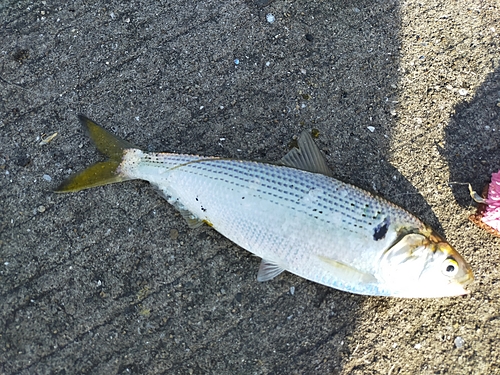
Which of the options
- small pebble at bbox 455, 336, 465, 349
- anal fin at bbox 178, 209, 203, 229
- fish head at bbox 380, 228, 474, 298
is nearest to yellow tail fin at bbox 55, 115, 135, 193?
anal fin at bbox 178, 209, 203, 229

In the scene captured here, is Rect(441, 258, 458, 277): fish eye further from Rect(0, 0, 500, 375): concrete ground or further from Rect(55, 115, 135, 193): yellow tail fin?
Rect(55, 115, 135, 193): yellow tail fin

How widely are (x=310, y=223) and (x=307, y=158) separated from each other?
414 mm

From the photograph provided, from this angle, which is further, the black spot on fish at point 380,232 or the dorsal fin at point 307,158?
the dorsal fin at point 307,158

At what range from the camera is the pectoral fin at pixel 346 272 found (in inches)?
96.5

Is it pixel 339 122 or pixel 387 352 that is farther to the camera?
pixel 339 122

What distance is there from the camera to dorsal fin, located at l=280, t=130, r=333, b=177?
101 inches

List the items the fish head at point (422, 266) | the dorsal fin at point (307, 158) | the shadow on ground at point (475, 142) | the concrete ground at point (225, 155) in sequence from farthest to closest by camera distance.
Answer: the shadow on ground at point (475, 142), the concrete ground at point (225, 155), the dorsal fin at point (307, 158), the fish head at point (422, 266)

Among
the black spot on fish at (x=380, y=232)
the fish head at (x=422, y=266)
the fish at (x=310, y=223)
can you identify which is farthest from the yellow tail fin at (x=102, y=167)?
the fish head at (x=422, y=266)

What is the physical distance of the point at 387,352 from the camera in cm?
268

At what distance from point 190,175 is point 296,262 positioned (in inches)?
33.2

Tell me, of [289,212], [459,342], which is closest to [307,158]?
[289,212]

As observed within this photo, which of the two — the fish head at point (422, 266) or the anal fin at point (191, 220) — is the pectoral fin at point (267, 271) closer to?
the anal fin at point (191, 220)

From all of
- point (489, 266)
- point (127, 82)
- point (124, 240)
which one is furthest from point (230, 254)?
point (489, 266)

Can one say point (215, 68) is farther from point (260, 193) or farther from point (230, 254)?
point (230, 254)
